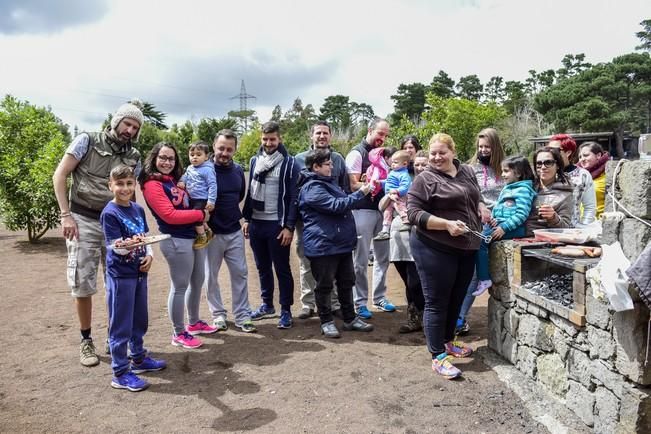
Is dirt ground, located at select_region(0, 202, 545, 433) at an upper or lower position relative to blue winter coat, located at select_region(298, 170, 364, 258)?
lower

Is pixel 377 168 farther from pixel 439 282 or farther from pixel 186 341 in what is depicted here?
pixel 186 341

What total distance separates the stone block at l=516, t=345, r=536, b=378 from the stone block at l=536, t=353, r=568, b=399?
5cm

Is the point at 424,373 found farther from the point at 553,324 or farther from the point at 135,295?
the point at 135,295

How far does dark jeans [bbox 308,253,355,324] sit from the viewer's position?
4.34 m

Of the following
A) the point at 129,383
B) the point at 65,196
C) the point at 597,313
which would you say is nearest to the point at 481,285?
the point at 597,313

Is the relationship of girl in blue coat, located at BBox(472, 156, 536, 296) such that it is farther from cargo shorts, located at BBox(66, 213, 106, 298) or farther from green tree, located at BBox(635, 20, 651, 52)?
green tree, located at BBox(635, 20, 651, 52)

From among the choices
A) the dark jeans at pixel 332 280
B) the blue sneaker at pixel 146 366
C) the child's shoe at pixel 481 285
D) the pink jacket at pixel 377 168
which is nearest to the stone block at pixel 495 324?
the child's shoe at pixel 481 285

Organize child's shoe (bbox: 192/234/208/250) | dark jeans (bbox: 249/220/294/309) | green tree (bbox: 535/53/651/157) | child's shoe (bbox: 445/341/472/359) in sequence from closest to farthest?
child's shoe (bbox: 445/341/472/359), child's shoe (bbox: 192/234/208/250), dark jeans (bbox: 249/220/294/309), green tree (bbox: 535/53/651/157)

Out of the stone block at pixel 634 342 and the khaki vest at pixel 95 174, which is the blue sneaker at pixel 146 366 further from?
the stone block at pixel 634 342

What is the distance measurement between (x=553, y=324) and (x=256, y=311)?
2.89m

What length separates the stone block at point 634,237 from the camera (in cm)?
257

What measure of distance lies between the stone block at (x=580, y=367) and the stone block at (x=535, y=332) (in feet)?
0.67

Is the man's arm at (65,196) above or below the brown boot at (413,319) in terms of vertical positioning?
above

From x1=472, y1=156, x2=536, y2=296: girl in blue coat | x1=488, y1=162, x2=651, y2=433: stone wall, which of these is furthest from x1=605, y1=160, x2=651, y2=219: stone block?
x1=472, y1=156, x2=536, y2=296: girl in blue coat
